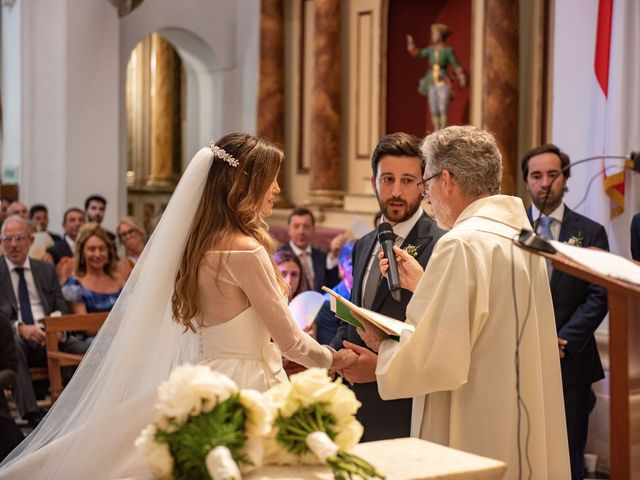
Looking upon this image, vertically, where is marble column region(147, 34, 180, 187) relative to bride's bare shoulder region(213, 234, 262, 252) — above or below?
above

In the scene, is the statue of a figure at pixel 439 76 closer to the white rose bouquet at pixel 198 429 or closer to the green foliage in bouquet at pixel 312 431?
the green foliage in bouquet at pixel 312 431

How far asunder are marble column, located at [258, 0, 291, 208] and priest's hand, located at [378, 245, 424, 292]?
27.5 feet

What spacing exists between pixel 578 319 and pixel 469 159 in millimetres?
2032

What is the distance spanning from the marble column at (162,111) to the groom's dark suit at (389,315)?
1194 centimetres

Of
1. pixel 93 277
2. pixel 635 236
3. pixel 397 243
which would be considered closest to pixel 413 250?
pixel 397 243

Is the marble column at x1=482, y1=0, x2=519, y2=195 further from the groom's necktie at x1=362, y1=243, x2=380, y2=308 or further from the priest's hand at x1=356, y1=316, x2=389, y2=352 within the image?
the priest's hand at x1=356, y1=316, x2=389, y2=352

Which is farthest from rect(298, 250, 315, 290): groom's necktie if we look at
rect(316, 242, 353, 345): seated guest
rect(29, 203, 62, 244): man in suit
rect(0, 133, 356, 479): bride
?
rect(0, 133, 356, 479): bride

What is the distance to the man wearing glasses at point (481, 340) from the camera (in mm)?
2844

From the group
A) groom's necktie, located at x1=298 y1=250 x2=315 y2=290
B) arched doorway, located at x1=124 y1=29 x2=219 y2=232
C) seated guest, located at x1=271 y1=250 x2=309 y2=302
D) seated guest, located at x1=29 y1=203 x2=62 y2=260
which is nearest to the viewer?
seated guest, located at x1=271 y1=250 x2=309 y2=302

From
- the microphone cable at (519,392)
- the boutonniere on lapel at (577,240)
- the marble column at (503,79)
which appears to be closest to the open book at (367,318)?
the microphone cable at (519,392)

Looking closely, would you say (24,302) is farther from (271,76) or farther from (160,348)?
(271,76)

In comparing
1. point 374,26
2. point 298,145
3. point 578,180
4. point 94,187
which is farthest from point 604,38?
point 94,187

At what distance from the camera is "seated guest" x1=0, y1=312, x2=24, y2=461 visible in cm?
484

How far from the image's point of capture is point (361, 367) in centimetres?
357
